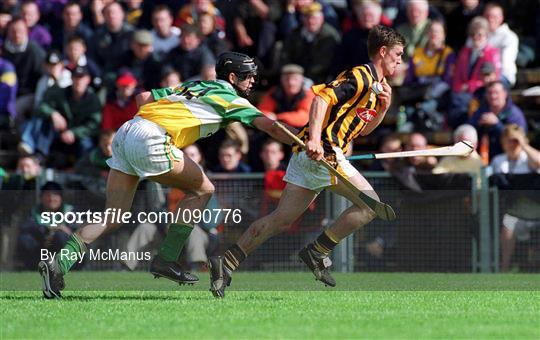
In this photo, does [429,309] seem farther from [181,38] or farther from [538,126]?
[181,38]

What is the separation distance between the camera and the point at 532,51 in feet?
54.4

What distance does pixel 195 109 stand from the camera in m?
9.70

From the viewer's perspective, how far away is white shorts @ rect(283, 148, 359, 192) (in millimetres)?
10062

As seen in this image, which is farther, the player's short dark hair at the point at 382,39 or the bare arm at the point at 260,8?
the bare arm at the point at 260,8

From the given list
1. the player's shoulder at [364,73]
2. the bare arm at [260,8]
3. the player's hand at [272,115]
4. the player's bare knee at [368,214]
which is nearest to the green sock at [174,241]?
the player's bare knee at [368,214]

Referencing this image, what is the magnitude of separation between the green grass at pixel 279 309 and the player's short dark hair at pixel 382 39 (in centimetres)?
194

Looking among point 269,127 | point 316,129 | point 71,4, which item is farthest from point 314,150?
point 71,4

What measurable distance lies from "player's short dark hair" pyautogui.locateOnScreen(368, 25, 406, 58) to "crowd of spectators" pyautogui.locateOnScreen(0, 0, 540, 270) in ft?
12.5

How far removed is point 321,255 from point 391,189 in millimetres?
3456

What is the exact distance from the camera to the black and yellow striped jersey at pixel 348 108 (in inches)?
391

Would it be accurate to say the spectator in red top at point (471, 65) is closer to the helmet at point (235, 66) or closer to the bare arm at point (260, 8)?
the bare arm at point (260, 8)

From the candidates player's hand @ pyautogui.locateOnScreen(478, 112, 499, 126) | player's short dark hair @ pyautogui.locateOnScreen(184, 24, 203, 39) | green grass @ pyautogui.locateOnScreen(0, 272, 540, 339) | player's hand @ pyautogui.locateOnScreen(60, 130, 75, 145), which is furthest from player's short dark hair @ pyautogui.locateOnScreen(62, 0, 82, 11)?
green grass @ pyautogui.locateOnScreen(0, 272, 540, 339)

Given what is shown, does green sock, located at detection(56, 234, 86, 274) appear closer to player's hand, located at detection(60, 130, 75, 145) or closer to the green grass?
the green grass

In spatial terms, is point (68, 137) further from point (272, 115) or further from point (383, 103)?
point (383, 103)
